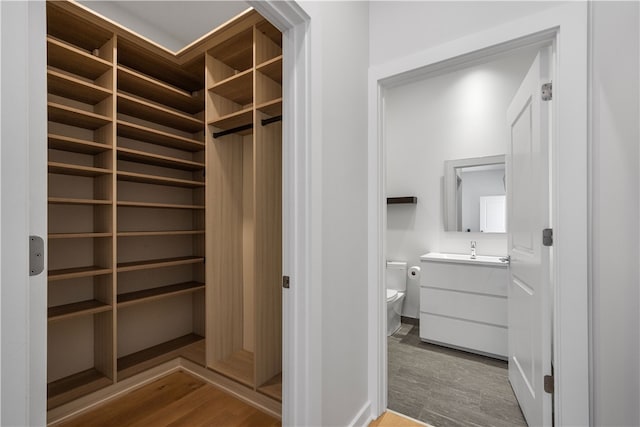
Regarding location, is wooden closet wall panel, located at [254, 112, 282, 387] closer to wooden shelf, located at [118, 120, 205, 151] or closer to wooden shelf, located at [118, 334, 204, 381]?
wooden shelf, located at [118, 334, 204, 381]

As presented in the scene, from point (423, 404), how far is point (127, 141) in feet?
9.42

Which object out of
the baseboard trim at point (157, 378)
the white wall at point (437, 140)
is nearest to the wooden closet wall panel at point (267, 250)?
the baseboard trim at point (157, 378)

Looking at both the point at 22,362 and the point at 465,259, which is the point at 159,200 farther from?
the point at 465,259

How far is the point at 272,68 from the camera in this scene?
190 centimetres

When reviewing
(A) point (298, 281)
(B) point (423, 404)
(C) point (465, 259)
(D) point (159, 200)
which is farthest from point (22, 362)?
(C) point (465, 259)

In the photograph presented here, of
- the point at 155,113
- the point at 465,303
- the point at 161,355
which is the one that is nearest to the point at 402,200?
the point at 465,303

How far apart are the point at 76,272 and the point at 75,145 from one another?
795 millimetres

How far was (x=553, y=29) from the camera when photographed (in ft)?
4.13

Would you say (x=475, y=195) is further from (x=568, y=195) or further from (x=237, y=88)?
(x=237, y=88)

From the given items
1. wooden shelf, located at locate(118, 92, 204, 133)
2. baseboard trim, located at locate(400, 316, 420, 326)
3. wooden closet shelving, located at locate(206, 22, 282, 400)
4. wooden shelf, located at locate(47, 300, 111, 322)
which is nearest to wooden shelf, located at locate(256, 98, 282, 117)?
wooden closet shelving, located at locate(206, 22, 282, 400)

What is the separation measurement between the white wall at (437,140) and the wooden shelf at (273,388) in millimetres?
1840

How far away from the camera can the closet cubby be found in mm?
1875

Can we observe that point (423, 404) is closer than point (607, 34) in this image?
Answer: No

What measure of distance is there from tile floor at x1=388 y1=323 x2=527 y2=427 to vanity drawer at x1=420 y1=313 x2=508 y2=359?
0.24 feet
